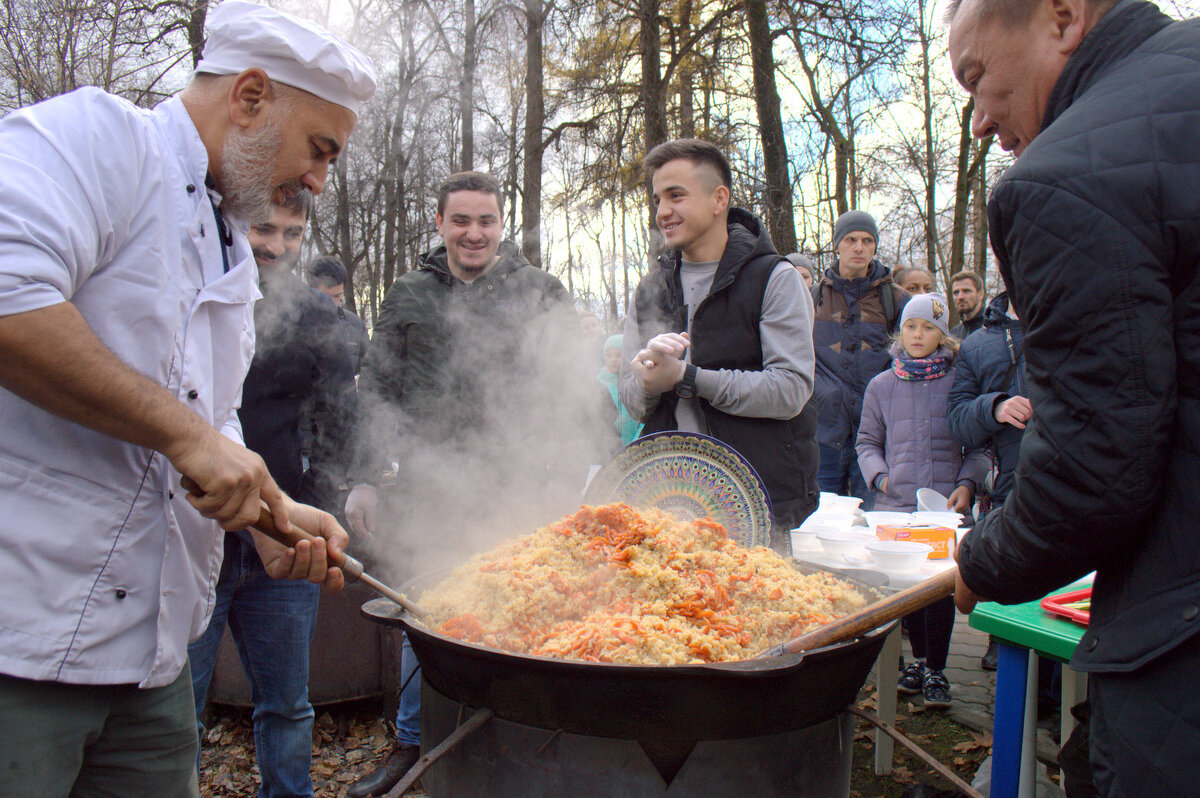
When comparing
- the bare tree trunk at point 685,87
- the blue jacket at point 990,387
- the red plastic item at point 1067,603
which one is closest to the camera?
the red plastic item at point 1067,603

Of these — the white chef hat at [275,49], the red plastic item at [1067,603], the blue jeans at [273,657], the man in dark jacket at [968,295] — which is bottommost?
the blue jeans at [273,657]

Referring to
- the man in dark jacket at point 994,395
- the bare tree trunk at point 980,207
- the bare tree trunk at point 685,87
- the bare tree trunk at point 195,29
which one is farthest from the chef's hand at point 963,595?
the bare tree trunk at point 980,207

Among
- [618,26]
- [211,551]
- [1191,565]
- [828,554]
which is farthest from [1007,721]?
[618,26]

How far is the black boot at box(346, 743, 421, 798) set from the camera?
10.5 feet

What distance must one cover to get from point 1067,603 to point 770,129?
8.80 meters

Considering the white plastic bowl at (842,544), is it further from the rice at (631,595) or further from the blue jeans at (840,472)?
the blue jeans at (840,472)

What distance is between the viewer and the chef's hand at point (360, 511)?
128 inches

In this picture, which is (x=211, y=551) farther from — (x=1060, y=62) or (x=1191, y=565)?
(x=1060, y=62)

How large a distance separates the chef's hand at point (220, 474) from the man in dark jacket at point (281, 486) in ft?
3.89

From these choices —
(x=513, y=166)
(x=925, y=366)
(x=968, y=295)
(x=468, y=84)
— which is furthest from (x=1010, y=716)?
(x=513, y=166)

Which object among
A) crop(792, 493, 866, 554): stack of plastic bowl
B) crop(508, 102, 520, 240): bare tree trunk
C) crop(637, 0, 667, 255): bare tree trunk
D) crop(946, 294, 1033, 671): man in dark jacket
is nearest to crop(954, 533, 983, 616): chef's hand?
crop(792, 493, 866, 554): stack of plastic bowl

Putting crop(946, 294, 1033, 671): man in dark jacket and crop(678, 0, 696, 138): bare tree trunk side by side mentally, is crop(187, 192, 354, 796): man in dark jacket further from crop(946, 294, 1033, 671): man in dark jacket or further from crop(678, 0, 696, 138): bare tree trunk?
crop(678, 0, 696, 138): bare tree trunk

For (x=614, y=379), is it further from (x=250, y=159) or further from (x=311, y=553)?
(x=250, y=159)

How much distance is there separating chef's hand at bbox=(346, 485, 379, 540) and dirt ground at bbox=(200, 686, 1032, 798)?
1274 mm
